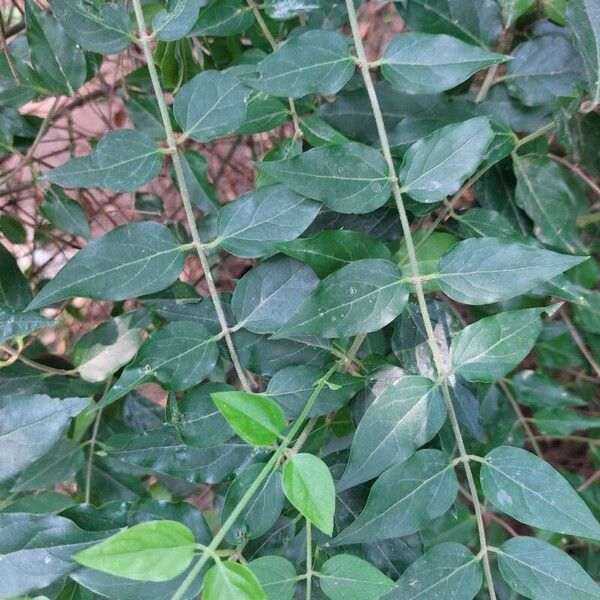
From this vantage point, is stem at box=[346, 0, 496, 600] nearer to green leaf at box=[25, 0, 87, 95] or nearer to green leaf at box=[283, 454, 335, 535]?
green leaf at box=[283, 454, 335, 535]

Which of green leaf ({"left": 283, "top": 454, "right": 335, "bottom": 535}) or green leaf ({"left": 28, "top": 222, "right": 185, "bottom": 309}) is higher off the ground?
green leaf ({"left": 28, "top": 222, "right": 185, "bottom": 309})

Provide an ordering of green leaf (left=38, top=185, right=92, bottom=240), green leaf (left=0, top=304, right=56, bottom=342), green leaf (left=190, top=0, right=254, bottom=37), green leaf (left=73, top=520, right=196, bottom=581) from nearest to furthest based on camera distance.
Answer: green leaf (left=73, top=520, right=196, bottom=581) < green leaf (left=0, top=304, right=56, bottom=342) < green leaf (left=190, top=0, right=254, bottom=37) < green leaf (left=38, top=185, right=92, bottom=240)

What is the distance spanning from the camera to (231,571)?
1.50 ft

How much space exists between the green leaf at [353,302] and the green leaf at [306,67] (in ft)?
0.64

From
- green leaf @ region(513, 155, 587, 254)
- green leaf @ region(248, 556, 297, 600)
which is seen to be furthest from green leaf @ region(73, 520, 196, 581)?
green leaf @ region(513, 155, 587, 254)

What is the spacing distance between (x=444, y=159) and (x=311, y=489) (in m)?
0.35

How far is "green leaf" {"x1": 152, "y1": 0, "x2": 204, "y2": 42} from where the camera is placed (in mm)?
655

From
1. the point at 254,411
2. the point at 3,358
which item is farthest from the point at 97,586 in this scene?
the point at 3,358

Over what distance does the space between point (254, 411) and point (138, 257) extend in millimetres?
240

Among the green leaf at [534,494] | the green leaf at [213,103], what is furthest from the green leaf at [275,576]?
the green leaf at [213,103]

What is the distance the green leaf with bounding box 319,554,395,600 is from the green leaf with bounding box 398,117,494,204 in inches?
13.9

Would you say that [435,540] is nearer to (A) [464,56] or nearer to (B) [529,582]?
(B) [529,582]

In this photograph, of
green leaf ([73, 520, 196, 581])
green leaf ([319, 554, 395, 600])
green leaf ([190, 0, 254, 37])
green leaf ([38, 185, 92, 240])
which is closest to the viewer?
green leaf ([73, 520, 196, 581])

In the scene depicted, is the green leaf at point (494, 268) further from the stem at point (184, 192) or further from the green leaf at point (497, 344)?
the stem at point (184, 192)
